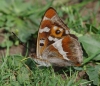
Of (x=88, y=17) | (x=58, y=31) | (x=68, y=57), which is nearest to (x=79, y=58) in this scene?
(x=68, y=57)

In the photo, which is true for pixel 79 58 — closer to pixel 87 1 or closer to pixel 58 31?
pixel 58 31

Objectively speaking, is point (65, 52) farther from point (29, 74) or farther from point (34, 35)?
point (34, 35)

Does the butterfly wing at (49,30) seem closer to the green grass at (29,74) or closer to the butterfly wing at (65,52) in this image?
the butterfly wing at (65,52)

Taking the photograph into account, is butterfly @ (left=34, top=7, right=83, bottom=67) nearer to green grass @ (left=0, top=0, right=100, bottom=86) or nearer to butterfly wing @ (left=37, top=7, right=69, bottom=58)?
butterfly wing @ (left=37, top=7, right=69, bottom=58)

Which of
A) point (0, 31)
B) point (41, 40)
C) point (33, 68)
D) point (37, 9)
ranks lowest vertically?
point (33, 68)

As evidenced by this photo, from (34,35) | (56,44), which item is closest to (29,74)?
(56,44)

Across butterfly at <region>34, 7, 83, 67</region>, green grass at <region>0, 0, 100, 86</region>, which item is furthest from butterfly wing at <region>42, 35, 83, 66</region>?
green grass at <region>0, 0, 100, 86</region>
